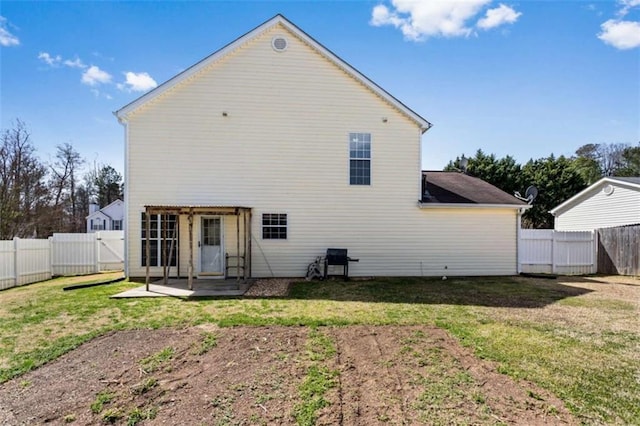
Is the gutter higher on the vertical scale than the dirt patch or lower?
higher

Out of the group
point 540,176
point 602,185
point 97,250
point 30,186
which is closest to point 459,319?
point 97,250

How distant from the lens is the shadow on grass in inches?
315

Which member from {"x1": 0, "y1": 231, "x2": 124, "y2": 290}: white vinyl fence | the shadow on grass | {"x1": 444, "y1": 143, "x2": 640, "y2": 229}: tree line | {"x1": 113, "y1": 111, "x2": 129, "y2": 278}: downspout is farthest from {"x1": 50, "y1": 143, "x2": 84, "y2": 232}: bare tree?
Answer: {"x1": 444, "y1": 143, "x2": 640, "y2": 229}: tree line

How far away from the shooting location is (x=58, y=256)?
12.8m

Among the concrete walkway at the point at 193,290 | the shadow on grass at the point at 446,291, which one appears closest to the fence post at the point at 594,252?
the shadow on grass at the point at 446,291

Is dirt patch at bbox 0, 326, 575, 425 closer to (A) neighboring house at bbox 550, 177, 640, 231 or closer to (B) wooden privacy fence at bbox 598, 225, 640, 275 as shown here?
(B) wooden privacy fence at bbox 598, 225, 640, 275

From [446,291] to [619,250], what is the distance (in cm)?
952

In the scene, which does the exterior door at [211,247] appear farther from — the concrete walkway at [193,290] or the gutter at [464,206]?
the gutter at [464,206]

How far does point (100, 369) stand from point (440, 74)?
43.6 ft

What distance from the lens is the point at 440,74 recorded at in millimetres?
12352

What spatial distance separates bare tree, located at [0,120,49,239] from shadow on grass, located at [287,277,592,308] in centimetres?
1917

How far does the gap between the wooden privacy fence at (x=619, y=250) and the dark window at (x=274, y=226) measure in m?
13.4

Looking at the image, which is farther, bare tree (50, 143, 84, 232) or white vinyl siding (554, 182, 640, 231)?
bare tree (50, 143, 84, 232)

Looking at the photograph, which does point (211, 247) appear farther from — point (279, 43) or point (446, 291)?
point (446, 291)
